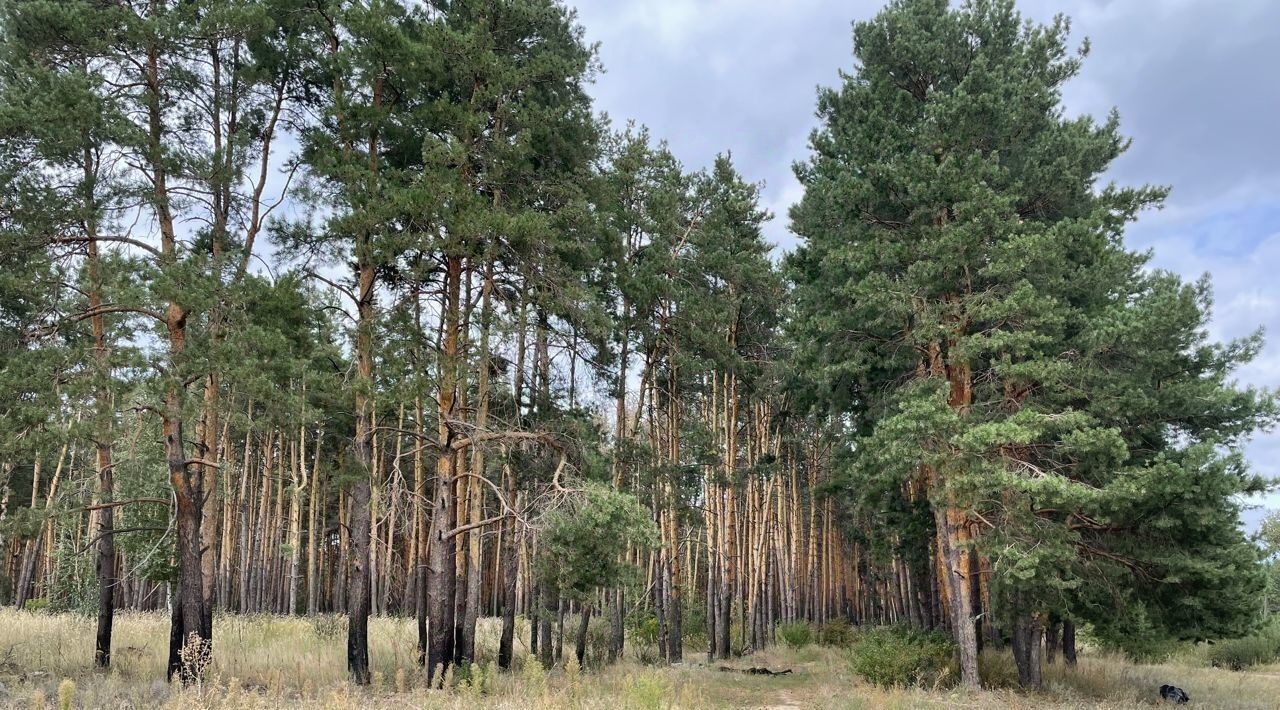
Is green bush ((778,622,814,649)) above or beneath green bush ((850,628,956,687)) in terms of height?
beneath

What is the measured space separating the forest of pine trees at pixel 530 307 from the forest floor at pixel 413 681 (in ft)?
2.29

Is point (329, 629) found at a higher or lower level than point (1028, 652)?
lower

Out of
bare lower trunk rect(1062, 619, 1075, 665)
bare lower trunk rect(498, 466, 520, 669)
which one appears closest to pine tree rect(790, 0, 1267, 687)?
bare lower trunk rect(1062, 619, 1075, 665)

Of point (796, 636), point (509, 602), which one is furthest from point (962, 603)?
point (796, 636)

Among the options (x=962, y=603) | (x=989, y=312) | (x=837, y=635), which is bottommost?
(x=837, y=635)

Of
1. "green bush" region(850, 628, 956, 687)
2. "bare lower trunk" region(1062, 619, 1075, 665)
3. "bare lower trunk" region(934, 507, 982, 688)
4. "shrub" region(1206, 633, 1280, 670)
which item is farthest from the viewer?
"shrub" region(1206, 633, 1280, 670)

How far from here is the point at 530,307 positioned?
1398cm

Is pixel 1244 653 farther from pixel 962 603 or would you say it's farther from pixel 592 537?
pixel 592 537

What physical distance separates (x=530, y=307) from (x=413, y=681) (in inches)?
262

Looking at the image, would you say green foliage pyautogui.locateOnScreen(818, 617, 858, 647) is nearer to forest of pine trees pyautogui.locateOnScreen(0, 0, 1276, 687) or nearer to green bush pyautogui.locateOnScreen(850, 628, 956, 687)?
forest of pine trees pyautogui.locateOnScreen(0, 0, 1276, 687)

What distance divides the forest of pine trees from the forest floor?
2.29 feet

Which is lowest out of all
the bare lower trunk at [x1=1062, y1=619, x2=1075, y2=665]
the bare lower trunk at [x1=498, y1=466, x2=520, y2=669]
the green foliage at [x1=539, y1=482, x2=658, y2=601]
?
the bare lower trunk at [x1=1062, y1=619, x2=1075, y2=665]

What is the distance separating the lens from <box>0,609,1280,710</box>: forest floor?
303 inches

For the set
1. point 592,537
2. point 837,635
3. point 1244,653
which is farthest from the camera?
point 1244,653
